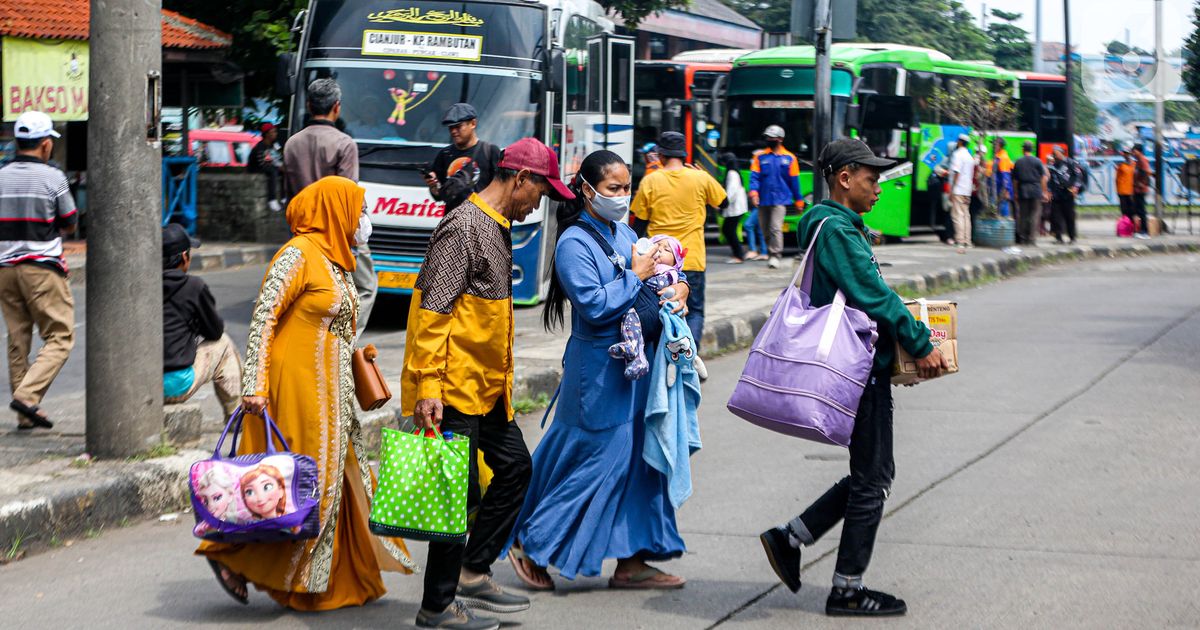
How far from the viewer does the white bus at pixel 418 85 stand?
13000 mm

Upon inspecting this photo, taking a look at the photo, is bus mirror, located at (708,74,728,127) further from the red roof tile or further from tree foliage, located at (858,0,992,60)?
tree foliage, located at (858,0,992,60)

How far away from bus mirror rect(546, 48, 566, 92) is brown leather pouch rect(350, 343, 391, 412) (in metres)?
8.22

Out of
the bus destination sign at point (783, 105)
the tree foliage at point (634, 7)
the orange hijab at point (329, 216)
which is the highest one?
the tree foliage at point (634, 7)

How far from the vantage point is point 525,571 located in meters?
5.41

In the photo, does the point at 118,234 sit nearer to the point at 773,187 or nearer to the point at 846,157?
the point at 846,157

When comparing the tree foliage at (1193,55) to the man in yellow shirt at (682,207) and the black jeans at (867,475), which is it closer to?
the man in yellow shirt at (682,207)

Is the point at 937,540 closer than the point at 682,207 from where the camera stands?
Yes

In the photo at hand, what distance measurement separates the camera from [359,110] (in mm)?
13273

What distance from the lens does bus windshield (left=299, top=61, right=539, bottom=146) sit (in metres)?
13.2

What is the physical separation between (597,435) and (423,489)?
0.83 m

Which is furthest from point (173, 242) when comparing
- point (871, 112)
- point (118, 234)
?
point (871, 112)

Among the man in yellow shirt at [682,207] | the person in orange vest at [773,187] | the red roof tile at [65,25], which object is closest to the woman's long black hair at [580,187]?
the man in yellow shirt at [682,207]

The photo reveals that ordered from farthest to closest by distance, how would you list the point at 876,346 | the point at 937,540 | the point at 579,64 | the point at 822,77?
the point at 822,77 → the point at 579,64 → the point at 937,540 → the point at 876,346

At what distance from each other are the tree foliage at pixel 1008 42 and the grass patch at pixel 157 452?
58.5 m
